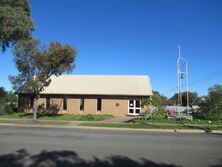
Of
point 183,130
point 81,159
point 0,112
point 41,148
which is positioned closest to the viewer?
point 81,159

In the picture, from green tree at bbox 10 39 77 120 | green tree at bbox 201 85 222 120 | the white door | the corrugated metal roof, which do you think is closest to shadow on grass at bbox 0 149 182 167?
green tree at bbox 10 39 77 120

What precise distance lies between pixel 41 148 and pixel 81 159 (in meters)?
2.85

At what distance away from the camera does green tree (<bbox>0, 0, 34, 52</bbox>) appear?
29939 mm

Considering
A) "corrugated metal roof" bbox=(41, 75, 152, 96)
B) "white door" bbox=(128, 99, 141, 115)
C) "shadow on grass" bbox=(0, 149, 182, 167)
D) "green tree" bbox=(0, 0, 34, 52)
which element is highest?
"green tree" bbox=(0, 0, 34, 52)

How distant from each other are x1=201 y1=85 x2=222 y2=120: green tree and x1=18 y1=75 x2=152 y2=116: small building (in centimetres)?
654

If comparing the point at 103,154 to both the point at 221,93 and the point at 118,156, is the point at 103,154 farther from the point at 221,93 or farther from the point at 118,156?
the point at 221,93

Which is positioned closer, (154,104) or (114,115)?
(154,104)

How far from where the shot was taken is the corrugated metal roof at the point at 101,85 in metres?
42.5

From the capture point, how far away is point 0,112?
127 feet

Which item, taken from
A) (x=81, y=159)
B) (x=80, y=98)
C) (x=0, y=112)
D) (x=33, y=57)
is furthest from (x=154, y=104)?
(x=81, y=159)

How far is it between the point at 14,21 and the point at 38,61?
12.8 ft

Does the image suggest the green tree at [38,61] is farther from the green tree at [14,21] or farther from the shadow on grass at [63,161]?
the shadow on grass at [63,161]

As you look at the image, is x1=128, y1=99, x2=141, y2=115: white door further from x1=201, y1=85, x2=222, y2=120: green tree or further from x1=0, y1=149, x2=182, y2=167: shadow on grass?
x1=0, y1=149, x2=182, y2=167: shadow on grass

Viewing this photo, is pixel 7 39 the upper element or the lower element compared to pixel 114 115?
upper
